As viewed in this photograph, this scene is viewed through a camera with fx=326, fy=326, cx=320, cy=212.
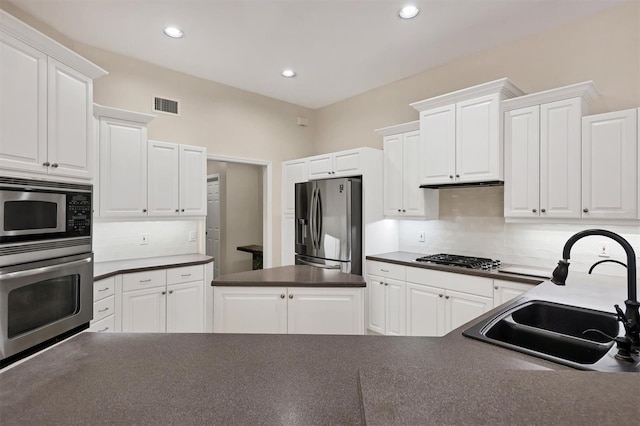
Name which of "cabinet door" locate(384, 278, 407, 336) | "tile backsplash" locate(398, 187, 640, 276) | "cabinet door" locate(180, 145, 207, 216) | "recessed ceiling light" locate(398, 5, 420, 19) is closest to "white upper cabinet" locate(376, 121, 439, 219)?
"tile backsplash" locate(398, 187, 640, 276)

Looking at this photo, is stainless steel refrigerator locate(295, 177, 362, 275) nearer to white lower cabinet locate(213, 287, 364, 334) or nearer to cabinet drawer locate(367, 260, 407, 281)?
cabinet drawer locate(367, 260, 407, 281)

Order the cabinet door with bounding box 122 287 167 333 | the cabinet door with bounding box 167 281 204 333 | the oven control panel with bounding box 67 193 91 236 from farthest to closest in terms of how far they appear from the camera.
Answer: the cabinet door with bounding box 167 281 204 333 → the cabinet door with bounding box 122 287 167 333 → the oven control panel with bounding box 67 193 91 236

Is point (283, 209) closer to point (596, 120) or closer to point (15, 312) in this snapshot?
point (15, 312)

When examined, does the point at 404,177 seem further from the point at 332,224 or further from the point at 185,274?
the point at 185,274

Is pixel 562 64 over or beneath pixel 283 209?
over

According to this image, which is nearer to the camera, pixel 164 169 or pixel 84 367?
pixel 84 367

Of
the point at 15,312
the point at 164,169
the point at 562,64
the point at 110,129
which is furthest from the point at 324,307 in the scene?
the point at 562,64

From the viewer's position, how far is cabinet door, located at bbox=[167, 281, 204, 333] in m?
3.13

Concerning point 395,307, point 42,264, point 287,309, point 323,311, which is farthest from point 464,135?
point 42,264

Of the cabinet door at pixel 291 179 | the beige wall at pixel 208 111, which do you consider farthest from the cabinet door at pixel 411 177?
the beige wall at pixel 208 111

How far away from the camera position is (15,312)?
6.19ft

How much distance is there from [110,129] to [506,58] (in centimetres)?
385

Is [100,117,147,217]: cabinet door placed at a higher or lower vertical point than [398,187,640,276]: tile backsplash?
higher

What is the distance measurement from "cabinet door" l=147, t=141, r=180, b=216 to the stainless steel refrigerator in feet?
4.91
